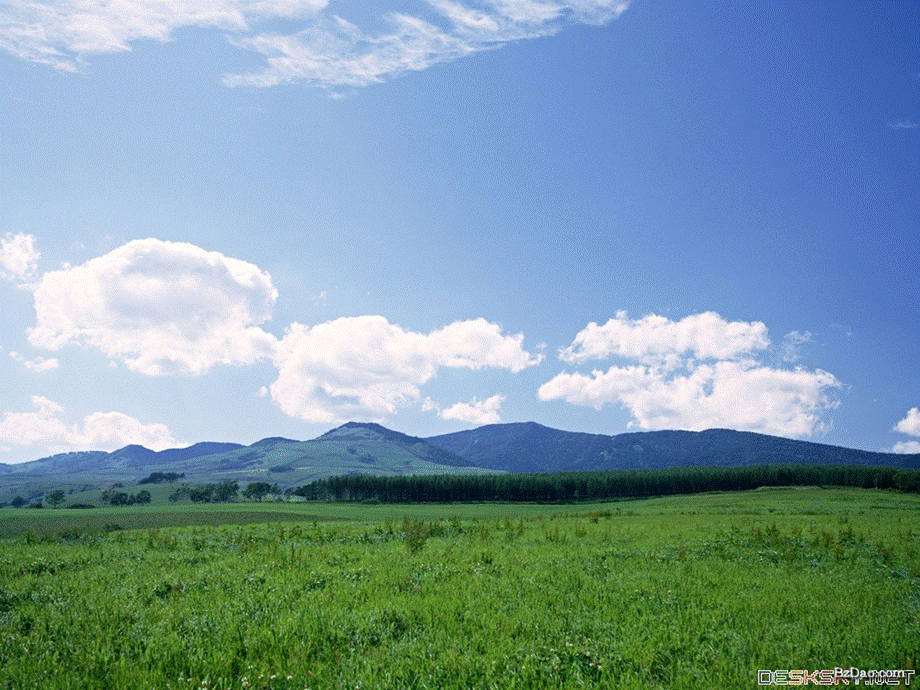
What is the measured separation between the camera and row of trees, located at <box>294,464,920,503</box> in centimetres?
16162

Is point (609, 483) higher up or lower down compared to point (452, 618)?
lower down

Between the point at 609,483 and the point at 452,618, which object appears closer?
the point at 452,618

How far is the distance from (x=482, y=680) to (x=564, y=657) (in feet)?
5.16

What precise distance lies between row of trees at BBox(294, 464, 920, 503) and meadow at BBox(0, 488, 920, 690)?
147 meters

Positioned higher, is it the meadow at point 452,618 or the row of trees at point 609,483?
the meadow at point 452,618

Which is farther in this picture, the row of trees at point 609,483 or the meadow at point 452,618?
the row of trees at point 609,483

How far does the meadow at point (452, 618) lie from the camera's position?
8.44 m

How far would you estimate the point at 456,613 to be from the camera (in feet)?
36.3

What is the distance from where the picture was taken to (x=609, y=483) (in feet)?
541

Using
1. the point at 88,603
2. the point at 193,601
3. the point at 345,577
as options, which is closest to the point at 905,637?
the point at 345,577

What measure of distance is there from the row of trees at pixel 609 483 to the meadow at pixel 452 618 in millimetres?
147193

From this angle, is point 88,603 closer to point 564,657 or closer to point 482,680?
point 482,680

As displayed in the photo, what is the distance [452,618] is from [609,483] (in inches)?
6511

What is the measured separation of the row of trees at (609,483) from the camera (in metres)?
162
